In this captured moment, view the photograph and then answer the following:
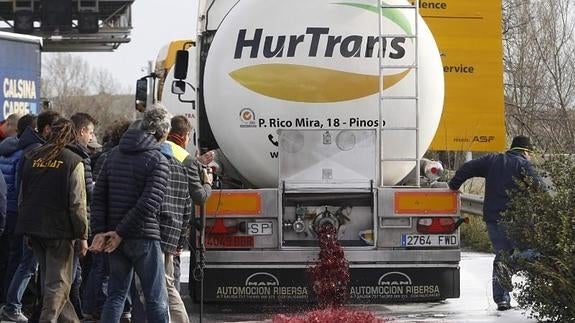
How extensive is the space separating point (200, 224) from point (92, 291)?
1135 mm

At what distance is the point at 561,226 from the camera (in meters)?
8.13

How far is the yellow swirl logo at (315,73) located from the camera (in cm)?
1002

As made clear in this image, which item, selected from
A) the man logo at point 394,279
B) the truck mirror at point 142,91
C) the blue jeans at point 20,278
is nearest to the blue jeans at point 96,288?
the blue jeans at point 20,278

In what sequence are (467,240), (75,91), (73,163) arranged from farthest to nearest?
(75,91), (467,240), (73,163)

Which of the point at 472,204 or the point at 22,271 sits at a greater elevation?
the point at 472,204

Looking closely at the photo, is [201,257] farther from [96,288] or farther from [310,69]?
[310,69]

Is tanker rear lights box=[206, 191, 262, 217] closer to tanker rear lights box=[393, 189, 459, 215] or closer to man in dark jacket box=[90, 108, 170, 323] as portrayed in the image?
tanker rear lights box=[393, 189, 459, 215]

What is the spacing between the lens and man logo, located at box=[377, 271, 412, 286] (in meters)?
10.2

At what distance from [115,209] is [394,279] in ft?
10.6

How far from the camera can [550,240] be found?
8.20 metres

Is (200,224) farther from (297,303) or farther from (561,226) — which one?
(561,226)

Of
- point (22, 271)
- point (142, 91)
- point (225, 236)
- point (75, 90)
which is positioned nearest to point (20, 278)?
point (22, 271)

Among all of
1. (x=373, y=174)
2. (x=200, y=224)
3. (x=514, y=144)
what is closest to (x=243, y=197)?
(x=200, y=224)

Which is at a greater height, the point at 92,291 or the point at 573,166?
the point at 573,166
